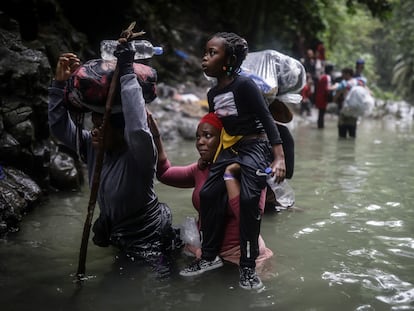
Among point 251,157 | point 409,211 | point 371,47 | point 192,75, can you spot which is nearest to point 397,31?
point 371,47

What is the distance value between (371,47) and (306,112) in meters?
24.4

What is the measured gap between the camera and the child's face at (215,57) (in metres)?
3.09

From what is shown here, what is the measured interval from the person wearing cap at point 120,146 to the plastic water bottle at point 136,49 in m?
0.11

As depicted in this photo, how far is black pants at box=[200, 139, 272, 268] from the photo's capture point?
3.00 m

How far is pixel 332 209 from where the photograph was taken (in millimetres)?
4695

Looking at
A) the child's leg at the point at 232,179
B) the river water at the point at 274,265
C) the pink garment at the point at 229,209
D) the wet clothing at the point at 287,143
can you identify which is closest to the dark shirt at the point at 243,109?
the child's leg at the point at 232,179

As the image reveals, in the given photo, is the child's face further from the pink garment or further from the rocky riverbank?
the rocky riverbank

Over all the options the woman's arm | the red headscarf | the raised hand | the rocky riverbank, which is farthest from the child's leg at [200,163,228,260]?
the rocky riverbank

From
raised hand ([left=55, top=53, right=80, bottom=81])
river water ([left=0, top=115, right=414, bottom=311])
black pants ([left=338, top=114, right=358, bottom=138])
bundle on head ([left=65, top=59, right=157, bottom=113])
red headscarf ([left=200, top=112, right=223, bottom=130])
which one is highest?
raised hand ([left=55, top=53, right=80, bottom=81])

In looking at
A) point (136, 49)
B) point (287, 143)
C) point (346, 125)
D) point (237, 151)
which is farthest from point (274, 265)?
point (346, 125)

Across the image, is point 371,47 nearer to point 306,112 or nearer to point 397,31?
point 397,31

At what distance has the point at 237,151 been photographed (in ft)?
10.5

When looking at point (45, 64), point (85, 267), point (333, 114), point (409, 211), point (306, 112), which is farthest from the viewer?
point (333, 114)

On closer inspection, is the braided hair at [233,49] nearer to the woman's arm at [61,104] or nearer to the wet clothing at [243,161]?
the wet clothing at [243,161]
